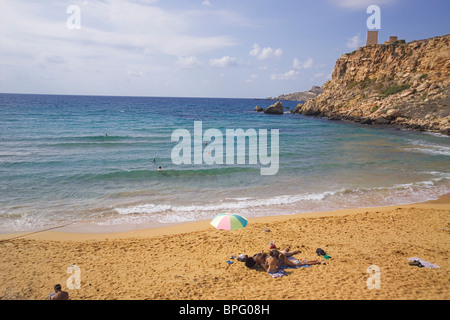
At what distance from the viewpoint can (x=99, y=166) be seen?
20.2 m

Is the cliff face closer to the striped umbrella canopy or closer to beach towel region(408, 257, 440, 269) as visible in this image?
beach towel region(408, 257, 440, 269)

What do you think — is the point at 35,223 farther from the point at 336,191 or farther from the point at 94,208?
the point at 336,191

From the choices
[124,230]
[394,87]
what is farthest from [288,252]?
[394,87]

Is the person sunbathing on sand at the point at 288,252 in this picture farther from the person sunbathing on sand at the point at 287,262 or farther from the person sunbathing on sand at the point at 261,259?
the person sunbathing on sand at the point at 261,259

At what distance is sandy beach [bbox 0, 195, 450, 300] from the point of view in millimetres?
6938

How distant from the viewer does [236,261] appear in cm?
857

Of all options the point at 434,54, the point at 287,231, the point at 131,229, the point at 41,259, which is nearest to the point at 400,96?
the point at 434,54

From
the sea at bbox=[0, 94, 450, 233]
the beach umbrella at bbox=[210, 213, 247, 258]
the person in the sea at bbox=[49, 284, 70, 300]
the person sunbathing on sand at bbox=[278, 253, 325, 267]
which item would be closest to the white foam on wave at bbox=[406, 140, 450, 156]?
the sea at bbox=[0, 94, 450, 233]

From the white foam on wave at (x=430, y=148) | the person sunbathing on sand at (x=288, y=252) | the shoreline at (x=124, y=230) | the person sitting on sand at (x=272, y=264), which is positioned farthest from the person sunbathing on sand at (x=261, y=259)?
the white foam on wave at (x=430, y=148)

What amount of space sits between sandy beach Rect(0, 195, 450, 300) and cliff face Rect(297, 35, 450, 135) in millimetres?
37170

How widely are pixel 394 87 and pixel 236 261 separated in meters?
54.6

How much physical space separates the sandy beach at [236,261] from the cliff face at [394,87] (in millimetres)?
37170

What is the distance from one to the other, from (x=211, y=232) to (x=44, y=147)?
73.2 ft

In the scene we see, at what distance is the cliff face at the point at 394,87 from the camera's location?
1673 inches
